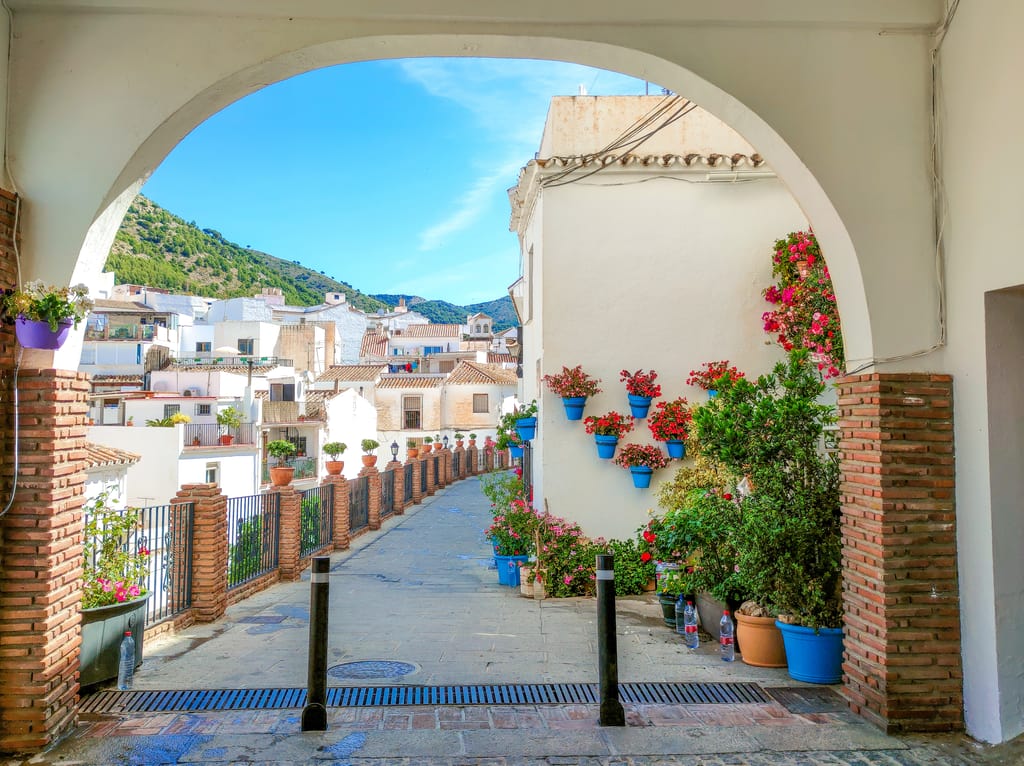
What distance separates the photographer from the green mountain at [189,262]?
3595 inches

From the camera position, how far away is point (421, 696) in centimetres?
543

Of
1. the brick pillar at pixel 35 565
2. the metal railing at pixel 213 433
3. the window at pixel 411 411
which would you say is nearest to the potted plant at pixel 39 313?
the brick pillar at pixel 35 565

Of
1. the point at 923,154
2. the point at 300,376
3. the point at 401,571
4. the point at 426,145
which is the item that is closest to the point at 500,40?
the point at 923,154

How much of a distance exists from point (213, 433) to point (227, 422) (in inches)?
81.4

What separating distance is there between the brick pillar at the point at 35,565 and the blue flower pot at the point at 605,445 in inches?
236

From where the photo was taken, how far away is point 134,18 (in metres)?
4.88

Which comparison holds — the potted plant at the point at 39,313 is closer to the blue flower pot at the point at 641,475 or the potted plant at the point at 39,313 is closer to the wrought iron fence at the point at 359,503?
the blue flower pot at the point at 641,475

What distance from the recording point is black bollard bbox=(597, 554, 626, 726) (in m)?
4.79

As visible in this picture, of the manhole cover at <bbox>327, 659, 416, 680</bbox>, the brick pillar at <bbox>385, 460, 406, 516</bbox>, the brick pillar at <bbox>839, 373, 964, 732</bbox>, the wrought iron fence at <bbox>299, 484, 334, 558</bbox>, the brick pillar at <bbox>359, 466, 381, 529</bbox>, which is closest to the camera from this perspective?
the brick pillar at <bbox>839, 373, 964, 732</bbox>

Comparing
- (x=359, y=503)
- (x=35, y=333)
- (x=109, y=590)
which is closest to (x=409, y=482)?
(x=359, y=503)

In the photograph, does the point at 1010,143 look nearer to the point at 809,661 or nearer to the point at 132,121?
the point at 809,661

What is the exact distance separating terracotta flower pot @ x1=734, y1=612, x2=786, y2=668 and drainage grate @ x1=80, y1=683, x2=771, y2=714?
1.76 feet

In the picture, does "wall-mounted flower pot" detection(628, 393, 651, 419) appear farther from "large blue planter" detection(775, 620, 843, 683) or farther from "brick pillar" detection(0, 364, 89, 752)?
"brick pillar" detection(0, 364, 89, 752)

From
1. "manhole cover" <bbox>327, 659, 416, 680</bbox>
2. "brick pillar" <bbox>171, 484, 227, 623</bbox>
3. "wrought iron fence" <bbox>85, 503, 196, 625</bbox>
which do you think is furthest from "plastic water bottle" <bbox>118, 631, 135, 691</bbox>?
"brick pillar" <bbox>171, 484, 227, 623</bbox>
